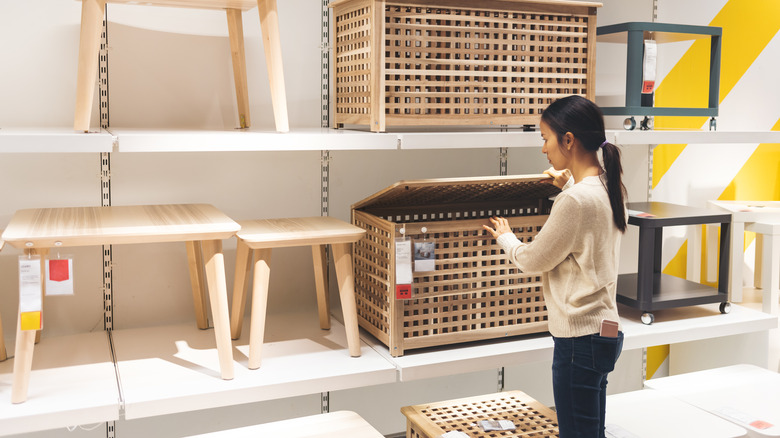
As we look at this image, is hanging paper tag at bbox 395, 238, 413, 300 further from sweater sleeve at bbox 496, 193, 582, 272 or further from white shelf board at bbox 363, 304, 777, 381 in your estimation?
sweater sleeve at bbox 496, 193, 582, 272

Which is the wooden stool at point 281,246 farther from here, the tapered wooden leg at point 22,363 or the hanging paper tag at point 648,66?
the hanging paper tag at point 648,66

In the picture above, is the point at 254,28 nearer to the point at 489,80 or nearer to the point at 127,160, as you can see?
the point at 127,160

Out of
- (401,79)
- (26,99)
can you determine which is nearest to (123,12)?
(26,99)

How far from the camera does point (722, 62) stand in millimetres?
3336

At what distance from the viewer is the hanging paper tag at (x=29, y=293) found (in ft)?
5.65

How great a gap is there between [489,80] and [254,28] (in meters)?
0.85

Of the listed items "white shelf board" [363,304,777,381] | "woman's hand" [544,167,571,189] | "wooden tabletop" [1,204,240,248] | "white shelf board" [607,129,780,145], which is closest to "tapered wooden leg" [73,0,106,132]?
"wooden tabletop" [1,204,240,248]

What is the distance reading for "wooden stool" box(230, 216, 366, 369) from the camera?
2.04 metres

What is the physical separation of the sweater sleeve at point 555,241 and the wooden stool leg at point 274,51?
75 centimetres

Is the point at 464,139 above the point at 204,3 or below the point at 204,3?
below

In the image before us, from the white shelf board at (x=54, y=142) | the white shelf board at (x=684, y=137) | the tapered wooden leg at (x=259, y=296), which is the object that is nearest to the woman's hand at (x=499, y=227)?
the white shelf board at (x=684, y=137)

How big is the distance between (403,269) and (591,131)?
0.64m

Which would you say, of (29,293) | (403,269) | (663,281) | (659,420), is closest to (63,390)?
(29,293)

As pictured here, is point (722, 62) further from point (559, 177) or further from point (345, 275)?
point (345, 275)
